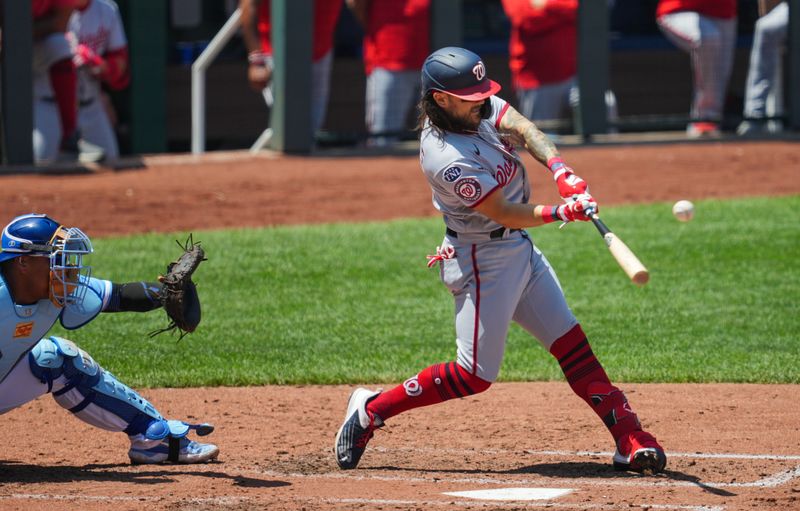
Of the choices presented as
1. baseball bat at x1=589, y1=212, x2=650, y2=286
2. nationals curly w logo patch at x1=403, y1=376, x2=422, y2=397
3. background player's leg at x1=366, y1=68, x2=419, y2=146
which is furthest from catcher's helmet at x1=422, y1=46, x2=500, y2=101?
background player's leg at x1=366, y1=68, x2=419, y2=146

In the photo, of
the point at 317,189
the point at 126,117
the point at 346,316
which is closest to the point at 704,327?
the point at 346,316

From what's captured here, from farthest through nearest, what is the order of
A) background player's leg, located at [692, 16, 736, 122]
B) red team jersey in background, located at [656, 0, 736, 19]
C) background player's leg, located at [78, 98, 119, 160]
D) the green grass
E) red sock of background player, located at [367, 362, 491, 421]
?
1. background player's leg, located at [692, 16, 736, 122]
2. red team jersey in background, located at [656, 0, 736, 19]
3. background player's leg, located at [78, 98, 119, 160]
4. the green grass
5. red sock of background player, located at [367, 362, 491, 421]

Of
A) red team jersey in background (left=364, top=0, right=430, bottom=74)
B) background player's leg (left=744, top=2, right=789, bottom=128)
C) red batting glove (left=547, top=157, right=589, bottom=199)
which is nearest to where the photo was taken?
red batting glove (left=547, top=157, right=589, bottom=199)

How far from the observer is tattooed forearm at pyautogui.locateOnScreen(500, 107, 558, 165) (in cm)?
503

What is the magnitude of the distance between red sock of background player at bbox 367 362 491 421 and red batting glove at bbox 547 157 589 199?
789 mm

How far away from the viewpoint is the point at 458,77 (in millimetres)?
4801

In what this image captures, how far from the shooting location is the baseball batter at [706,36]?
14.1 metres

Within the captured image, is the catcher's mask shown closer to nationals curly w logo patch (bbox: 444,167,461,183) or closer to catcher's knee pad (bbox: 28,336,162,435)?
catcher's knee pad (bbox: 28,336,162,435)

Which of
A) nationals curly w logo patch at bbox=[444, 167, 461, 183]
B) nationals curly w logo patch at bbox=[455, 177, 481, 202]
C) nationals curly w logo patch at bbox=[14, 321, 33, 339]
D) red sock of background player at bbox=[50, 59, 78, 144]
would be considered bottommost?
red sock of background player at bbox=[50, 59, 78, 144]

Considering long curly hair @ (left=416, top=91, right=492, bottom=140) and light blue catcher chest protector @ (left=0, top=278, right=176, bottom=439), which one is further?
long curly hair @ (left=416, top=91, right=492, bottom=140)

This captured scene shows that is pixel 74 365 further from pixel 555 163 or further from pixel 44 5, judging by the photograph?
pixel 44 5

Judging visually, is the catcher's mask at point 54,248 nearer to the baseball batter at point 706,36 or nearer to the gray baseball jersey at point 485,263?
the gray baseball jersey at point 485,263

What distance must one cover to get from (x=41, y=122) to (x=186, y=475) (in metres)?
8.10

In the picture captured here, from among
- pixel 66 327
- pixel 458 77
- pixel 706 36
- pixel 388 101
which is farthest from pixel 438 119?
pixel 706 36
